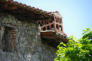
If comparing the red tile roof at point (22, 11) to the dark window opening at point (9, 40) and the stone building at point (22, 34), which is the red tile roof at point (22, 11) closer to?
the stone building at point (22, 34)

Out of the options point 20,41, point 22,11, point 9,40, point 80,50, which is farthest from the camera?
point 22,11

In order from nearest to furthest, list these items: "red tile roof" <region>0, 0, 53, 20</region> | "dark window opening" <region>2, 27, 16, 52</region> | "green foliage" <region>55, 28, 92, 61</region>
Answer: "green foliage" <region>55, 28, 92, 61</region> → "red tile roof" <region>0, 0, 53, 20</region> → "dark window opening" <region>2, 27, 16, 52</region>

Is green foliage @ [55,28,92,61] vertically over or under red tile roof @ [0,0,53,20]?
under

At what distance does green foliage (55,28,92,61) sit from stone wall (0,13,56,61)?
2.19m

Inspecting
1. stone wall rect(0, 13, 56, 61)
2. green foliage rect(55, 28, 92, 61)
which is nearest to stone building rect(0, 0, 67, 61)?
→ stone wall rect(0, 13, 56, 61)

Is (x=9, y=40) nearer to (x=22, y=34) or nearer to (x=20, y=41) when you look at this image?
(x=20, y=41)

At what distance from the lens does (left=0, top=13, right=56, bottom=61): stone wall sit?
7.89 meters

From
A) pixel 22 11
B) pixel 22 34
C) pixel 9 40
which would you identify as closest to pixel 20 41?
pixel 22 34

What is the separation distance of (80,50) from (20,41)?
3066 mm

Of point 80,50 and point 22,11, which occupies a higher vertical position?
point 22,11

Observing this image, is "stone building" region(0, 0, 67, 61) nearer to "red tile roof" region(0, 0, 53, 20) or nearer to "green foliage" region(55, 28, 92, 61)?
"red tile roof" region(0, 0, 53, 20)

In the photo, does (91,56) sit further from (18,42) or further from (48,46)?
(48,46)

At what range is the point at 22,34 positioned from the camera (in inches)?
336

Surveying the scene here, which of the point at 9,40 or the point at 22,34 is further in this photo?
the point at 22,34
